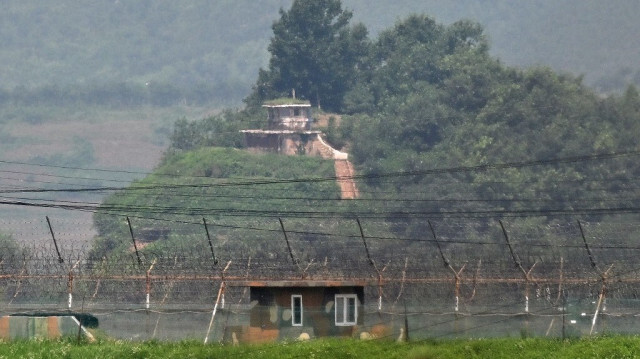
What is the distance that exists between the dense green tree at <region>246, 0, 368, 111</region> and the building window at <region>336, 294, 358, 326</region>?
123 meters

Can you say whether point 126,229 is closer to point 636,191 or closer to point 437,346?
point 636,191

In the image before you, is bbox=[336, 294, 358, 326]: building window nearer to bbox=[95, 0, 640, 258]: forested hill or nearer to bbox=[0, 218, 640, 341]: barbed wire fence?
bbox=[0, 218, 640, 341]: barbed wire fence

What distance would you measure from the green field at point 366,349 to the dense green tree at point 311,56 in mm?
128347

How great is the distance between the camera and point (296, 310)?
54625 millimetres

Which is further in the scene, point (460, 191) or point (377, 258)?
point (460, 191)

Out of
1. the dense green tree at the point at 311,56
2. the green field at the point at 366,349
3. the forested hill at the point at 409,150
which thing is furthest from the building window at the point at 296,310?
the dense green tree at the point at 311,56

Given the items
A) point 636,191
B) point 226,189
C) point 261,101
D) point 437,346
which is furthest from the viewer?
point 261,101

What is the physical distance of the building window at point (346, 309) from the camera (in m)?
54.3

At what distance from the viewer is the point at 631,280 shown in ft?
182

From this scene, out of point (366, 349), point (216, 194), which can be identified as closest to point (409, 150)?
point (216, 194)

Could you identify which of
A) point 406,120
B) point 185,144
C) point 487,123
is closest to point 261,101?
point 185,144

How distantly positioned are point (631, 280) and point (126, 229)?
8559cm

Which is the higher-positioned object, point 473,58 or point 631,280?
point 473,58

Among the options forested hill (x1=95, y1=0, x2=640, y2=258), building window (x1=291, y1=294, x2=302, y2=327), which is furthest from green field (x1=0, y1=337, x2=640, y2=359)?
forested hill (x1=95, y1=0, x2=640, y2=258)
